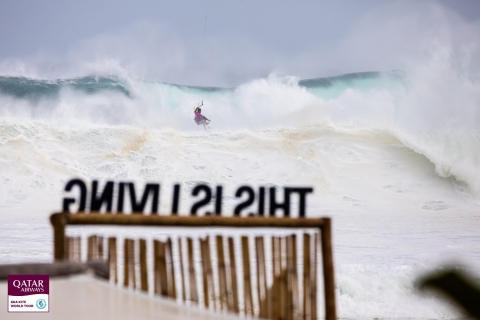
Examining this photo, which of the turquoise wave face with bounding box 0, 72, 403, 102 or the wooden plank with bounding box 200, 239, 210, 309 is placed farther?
the turquoise wave face with bounding box 0, 72, 403, 102

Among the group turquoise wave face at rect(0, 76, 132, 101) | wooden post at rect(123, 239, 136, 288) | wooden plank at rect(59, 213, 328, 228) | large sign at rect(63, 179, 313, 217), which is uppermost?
turquoise wave face at rect(0, 76, 132, 101)

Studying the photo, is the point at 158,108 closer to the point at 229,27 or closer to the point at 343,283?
the point at 229,27

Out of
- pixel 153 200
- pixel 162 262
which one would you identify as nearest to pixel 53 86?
pixel 153 200

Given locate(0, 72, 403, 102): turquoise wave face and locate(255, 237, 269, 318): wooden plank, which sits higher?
locate(0, 72, 403, 102): turquoise wave face

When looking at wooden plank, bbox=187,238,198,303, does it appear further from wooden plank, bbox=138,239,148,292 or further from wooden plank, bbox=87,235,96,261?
wooden plank, bbox=87,235,96,261

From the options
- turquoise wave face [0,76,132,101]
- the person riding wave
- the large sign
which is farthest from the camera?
the person riding wave

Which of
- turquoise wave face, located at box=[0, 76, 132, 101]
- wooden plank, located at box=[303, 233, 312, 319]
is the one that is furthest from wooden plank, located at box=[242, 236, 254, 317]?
turquoise wave face, located at box=[0, 76, 132, 101]

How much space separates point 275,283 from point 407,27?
6.64 metres

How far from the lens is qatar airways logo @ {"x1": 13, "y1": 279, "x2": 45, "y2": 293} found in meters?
1.09

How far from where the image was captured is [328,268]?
3.87 ft

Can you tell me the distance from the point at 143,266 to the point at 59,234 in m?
0.17

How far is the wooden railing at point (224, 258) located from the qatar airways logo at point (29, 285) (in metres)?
0.07

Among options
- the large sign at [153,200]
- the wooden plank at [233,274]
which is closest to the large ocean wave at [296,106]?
the large sign at [153,200]

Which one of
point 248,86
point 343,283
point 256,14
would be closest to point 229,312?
point 343,283
